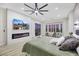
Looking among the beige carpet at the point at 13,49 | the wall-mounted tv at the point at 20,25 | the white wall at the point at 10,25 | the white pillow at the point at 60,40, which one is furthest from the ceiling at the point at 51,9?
the beige carpet at the point at 13,49

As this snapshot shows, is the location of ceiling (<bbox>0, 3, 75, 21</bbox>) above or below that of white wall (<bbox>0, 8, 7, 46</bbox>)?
above

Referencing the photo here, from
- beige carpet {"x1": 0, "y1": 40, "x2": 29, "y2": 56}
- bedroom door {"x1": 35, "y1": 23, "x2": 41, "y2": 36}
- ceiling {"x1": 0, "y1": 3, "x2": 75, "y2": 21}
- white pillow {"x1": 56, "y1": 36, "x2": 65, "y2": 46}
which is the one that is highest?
ceiling {"x1": 0, "y1": 3, "x2": 75, "y2": 21}

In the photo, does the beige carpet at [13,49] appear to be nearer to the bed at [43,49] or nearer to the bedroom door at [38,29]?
the bed at [43,49]

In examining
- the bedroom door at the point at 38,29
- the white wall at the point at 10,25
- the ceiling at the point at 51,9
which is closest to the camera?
the ceiling at the point at 51,9

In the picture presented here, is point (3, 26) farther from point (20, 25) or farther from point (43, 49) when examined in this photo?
point (43, 49)

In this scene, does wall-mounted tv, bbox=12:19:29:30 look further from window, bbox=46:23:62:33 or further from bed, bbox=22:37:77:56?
window, bbox=46:23:62:33

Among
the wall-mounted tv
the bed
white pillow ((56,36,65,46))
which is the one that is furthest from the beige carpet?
white pillow ((56,36,65,46))

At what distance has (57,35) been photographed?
1.96 m

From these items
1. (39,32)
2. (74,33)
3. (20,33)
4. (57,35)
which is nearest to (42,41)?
(39,32)

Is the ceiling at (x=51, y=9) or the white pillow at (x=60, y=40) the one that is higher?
the ceiling at (x=51, y=9)

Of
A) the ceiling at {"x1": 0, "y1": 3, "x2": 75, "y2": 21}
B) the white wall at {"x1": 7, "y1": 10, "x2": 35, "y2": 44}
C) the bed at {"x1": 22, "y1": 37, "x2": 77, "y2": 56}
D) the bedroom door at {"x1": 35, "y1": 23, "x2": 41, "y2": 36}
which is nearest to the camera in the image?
the bed at {"x1": 22, "y1": 37, "x2": 77, "y2": 56}

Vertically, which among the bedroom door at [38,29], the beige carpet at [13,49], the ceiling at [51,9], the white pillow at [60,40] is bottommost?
the beige carpet at [13,49]

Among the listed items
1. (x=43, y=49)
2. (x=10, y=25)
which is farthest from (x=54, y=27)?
(x=10, y=25)

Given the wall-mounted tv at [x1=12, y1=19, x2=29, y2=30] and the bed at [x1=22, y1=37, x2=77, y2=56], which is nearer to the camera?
the bed at [x1=22, y1=37, x2=77, y2=56]
